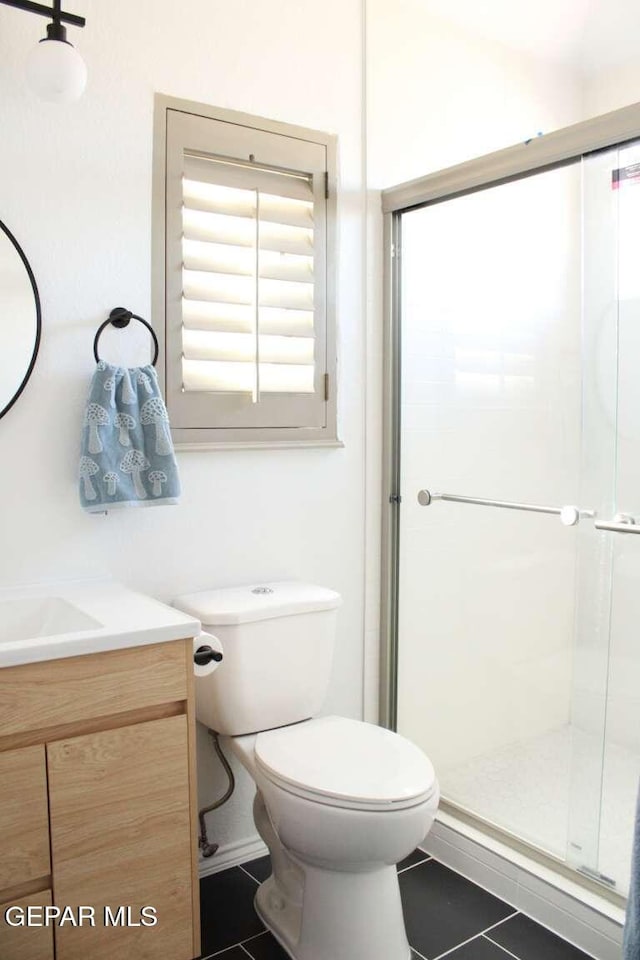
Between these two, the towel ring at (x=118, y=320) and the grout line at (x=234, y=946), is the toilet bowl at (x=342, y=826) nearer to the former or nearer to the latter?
the grout line at (x=234, y=946)

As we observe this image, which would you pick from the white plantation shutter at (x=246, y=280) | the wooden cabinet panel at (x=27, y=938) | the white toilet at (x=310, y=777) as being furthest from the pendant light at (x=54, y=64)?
the wooden cabinet panel at (x=27, y=938)

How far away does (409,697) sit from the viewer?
254 centimetres

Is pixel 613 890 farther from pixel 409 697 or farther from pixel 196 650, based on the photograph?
pixel 196 650

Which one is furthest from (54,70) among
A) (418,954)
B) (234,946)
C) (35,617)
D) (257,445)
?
(418,954)

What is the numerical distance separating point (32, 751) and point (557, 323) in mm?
1683

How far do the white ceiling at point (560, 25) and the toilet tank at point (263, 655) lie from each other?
1846 millimetres

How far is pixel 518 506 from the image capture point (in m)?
2.20

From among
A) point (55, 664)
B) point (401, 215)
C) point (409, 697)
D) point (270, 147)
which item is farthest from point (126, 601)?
point (401, 215)

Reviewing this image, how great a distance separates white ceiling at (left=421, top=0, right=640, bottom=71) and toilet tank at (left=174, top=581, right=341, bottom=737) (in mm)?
1846

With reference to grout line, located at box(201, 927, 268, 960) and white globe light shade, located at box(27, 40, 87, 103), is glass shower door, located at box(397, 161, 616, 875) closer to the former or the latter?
grout line, located at box(201, 927, 268, 960)

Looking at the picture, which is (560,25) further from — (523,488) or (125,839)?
(125,839)

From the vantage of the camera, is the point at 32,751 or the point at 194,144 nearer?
the point at 32,751

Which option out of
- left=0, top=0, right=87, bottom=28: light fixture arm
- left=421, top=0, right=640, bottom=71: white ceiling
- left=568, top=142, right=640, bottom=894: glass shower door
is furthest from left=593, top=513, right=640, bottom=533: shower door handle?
left=0, top=0, right=87, bottom=28: light fixture arm

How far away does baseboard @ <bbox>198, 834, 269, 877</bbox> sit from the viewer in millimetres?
2191
